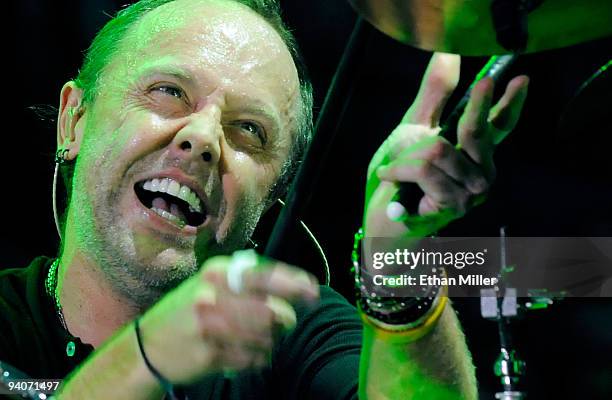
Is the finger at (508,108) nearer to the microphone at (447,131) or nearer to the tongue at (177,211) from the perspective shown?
the microphone at (447,131)

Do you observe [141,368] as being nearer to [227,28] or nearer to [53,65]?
[227,28]

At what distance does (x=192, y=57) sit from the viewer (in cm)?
173

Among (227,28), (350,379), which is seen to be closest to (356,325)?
(350,379)

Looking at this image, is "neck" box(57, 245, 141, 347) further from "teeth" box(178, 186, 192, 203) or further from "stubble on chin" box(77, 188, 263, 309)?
"teeth" box(178, 186, 192, 203)

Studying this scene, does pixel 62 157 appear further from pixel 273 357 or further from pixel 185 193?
pixel 273 357

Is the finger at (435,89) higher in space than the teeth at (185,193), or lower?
higher

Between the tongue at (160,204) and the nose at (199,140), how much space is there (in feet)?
0.48

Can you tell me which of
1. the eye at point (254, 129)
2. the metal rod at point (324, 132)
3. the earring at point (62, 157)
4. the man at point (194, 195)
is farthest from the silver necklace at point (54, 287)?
the metal rod at point (324, 132)

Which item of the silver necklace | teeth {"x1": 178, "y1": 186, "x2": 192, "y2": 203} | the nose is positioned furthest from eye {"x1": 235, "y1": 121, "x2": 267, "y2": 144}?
the silver necklace

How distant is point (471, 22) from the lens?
0.86m

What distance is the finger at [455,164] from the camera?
3.21ft

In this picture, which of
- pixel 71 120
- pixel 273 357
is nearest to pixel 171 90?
pixel 71 120

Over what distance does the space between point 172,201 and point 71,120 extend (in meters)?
0.46

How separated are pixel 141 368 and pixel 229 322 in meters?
0.18
